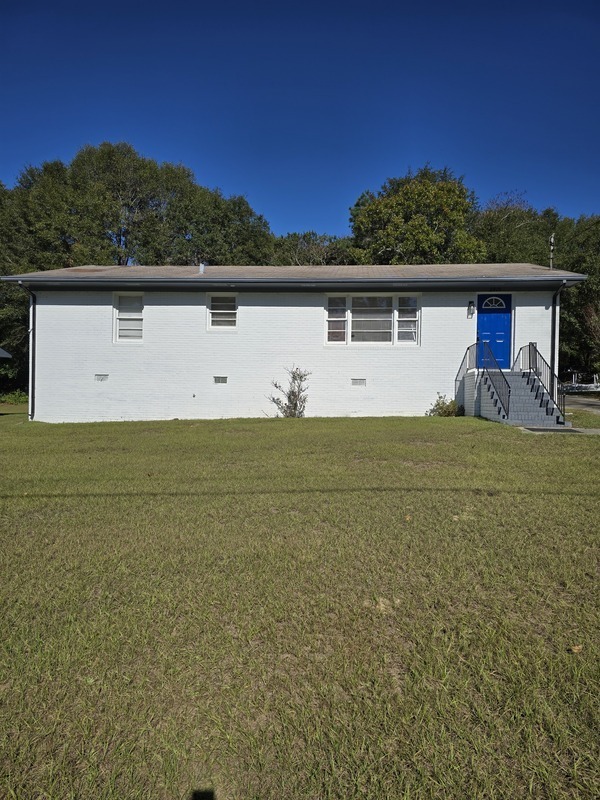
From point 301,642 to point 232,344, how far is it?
464 inches

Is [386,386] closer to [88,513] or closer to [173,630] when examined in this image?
[88,513]

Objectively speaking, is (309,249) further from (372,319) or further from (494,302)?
(494,302)

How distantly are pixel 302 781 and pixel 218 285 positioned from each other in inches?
500

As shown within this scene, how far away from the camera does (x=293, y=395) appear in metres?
13.4

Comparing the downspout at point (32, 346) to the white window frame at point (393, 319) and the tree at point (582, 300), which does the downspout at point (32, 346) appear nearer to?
the white window frame at point (393, 319)

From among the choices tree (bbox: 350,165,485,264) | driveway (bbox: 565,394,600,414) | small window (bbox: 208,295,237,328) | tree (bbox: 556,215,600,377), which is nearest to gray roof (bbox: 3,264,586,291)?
small window (bbox: 208,295,237,328)

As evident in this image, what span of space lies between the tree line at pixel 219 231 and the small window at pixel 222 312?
14825 mm

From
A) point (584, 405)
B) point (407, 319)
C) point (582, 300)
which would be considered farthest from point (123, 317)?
point (582, 300)

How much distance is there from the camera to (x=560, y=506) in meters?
4.45

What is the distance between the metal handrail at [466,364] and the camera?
514 inches

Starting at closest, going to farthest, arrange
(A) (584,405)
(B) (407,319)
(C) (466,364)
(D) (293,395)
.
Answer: (C) (466,364) < (D) (293,395) < (B) (407,319) < (A) (584,405)

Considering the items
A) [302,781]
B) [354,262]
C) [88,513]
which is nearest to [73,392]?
[88,513]

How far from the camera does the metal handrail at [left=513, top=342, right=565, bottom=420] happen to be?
11.9m

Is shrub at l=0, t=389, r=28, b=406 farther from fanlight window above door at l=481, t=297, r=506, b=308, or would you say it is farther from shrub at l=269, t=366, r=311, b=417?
fanlight window above door at l=481, t=297, r=506, b=308
